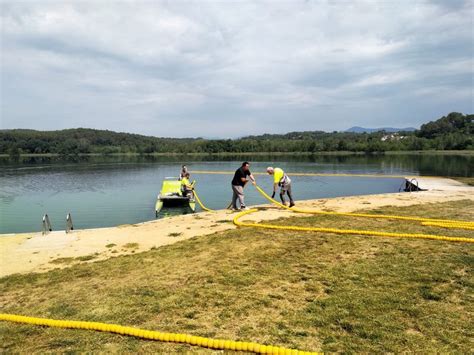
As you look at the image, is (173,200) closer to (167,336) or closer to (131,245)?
(131,245)

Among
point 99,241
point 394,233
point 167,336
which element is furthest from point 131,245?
point 394,233

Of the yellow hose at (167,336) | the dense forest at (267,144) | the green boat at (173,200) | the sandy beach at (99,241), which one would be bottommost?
the green boat at (173,200)

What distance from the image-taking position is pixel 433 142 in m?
106

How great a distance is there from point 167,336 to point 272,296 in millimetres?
1649

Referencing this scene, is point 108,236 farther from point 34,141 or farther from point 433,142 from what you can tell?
point 34,141

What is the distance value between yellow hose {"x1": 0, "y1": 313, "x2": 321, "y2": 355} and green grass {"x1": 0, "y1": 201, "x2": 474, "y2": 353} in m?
0.08

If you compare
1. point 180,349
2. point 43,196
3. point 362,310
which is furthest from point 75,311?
point 43,196

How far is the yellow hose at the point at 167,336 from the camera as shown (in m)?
3.40

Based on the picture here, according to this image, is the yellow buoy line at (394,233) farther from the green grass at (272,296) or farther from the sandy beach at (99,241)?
the sandy beach at (99,241)

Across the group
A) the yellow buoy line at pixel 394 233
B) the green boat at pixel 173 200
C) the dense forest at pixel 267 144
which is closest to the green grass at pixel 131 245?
the yellow buoy line at pixel 394 233

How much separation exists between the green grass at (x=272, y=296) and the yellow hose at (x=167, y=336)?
0.27 ft

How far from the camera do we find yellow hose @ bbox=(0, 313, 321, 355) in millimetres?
3398

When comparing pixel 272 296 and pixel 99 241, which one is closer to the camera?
pixel 272 296

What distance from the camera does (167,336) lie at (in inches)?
145
